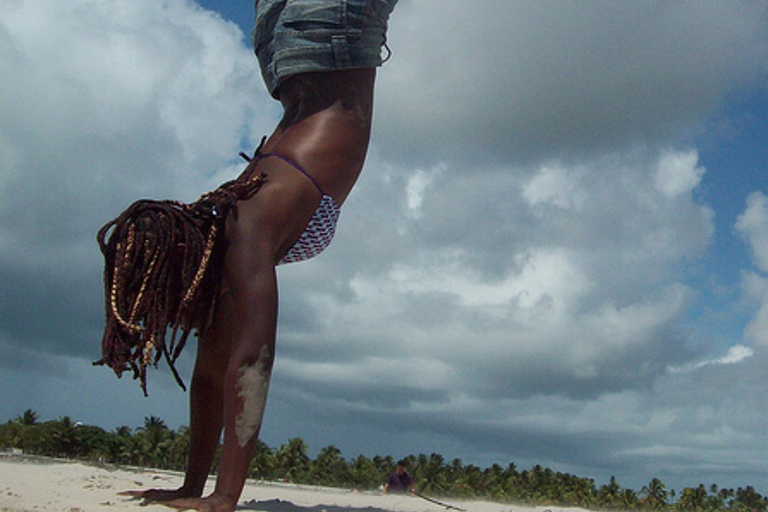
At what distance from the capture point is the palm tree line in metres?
63.7

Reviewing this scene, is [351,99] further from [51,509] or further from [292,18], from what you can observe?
[51,509]

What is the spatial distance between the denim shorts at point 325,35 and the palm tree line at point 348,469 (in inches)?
2316

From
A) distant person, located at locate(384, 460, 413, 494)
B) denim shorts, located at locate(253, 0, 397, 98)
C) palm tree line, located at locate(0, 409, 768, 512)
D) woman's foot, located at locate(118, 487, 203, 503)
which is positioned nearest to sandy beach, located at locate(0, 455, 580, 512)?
woman's foot, located at locate(118, 487, 203, 503)

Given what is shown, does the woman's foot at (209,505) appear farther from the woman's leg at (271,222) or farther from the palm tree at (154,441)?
the palm tree at (154,441)

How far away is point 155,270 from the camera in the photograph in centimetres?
357

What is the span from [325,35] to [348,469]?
3572 inches

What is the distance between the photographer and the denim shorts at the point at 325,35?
13.3 feet

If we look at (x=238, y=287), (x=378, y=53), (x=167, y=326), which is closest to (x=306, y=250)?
(x=238, y=287)

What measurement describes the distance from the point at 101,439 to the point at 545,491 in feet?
169

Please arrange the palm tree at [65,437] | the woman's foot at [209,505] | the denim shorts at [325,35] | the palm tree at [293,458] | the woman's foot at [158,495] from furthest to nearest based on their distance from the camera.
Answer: the palm tree at [293,458] < the palm tree at [65,437] < the denim shorts at [325,35] < the woman's foot at [158,495] < the woman's foot at [209,505]

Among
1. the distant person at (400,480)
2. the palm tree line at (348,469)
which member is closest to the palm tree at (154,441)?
the palm tree line at (348,469)

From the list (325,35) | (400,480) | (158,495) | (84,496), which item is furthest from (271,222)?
(400,480)

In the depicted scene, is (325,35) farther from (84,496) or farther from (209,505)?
(84,496)

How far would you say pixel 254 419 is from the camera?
352 cm
